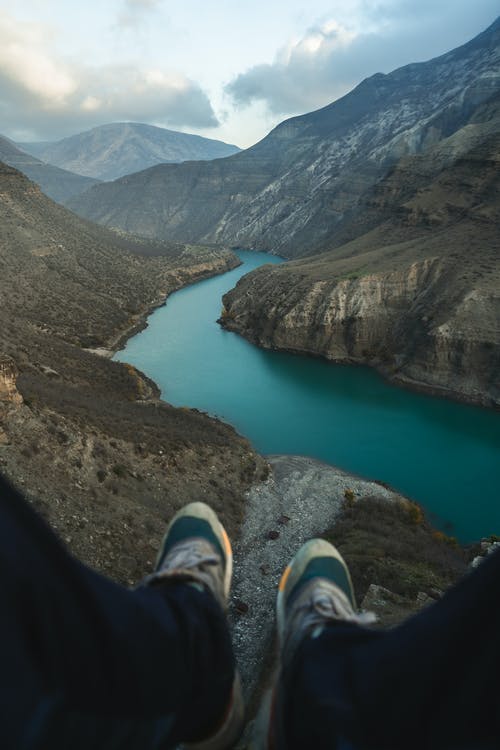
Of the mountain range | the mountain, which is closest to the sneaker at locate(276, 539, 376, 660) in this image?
the mountain range

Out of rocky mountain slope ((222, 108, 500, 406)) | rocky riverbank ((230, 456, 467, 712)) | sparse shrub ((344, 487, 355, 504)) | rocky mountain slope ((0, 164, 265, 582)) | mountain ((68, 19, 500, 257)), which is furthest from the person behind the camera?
mountain ((68, 19, 500, 257))

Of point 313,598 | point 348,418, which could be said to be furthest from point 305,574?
point 348,418

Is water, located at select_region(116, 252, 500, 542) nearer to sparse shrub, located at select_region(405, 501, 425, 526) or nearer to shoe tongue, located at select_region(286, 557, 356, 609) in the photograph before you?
sparse shrub, located at select_region(405, 501, 425, 526)

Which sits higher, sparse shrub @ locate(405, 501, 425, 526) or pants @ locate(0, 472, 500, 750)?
sparse shrub @ locate(405, 501, 425, 526)

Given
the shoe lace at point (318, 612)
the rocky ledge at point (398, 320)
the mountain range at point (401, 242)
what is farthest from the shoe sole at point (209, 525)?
the mountain range at point (401, 242)

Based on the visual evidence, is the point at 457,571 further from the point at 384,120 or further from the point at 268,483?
the point at 384,120

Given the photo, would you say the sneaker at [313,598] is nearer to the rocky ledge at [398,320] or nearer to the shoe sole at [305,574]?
the shoe sole at [305,574]

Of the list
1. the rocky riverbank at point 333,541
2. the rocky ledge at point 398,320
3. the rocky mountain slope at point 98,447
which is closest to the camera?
the rocky riverbank at point 333,541

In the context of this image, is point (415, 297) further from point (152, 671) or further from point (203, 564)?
point (152, 671)
